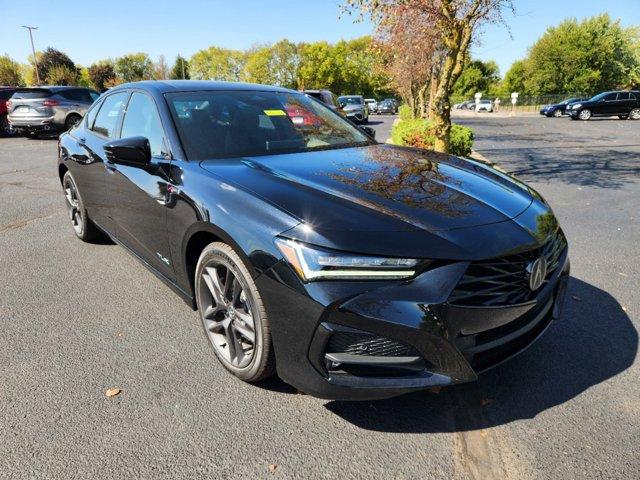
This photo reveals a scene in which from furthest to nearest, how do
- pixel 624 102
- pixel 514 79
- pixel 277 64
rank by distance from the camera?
1. pixel 277 64
2. pixel 514 79
3. pixel 624 102

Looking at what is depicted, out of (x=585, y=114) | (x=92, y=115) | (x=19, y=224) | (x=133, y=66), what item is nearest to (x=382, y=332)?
(x=92, y=115)

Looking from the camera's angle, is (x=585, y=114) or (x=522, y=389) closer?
(x=522, y=389)

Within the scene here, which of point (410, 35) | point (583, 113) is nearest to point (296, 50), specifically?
point (583, 113)

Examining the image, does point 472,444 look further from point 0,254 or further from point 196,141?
point 0,254

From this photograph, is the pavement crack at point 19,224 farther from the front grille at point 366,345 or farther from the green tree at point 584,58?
the green tree at point 584,58

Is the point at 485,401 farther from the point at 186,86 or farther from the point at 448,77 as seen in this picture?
the point at 448,77

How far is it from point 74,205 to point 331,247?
4105 mm

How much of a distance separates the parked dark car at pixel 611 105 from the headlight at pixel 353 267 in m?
31.4

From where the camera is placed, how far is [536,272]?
2.15 m

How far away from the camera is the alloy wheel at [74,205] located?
A: 4852 mm

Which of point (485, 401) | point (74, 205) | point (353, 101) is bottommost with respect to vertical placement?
point (485, 401)

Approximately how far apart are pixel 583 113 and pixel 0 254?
3130 centimetres

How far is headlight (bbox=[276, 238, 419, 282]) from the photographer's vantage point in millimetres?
Result: 1898

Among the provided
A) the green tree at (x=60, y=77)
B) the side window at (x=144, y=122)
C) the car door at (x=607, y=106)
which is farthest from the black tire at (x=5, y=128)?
the green tree at (x=60, y=77)
